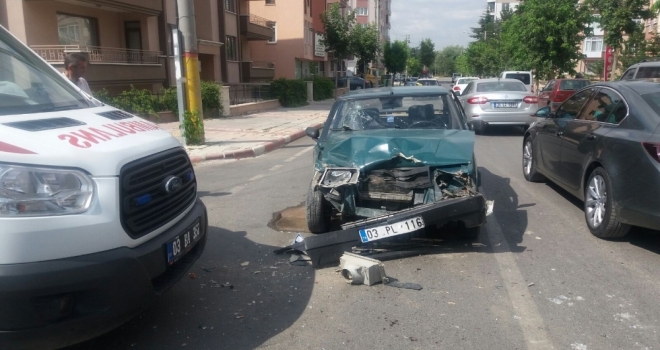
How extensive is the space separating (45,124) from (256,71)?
107 ft

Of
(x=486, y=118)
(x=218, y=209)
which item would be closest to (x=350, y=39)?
(x=486, y=118)

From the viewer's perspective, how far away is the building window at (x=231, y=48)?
32.5m

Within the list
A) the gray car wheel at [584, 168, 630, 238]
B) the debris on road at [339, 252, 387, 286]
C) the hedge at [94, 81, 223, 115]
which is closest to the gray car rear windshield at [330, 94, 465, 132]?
the gray car wheel at [584, 168, 630, 238]

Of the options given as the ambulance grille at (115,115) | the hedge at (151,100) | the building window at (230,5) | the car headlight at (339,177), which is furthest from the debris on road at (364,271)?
the building window at (230,5)

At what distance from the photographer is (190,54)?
12.5m

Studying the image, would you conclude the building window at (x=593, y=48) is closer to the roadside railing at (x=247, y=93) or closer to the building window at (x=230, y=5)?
the building window at (x=230, y=5)

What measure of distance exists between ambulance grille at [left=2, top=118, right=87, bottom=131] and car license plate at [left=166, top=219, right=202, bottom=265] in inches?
37.7

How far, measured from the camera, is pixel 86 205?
2.97 m

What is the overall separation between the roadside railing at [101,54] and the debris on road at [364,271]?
15200 mm

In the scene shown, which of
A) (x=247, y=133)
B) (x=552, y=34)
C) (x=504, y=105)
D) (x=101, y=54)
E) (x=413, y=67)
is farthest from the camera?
(x=413, y=67)

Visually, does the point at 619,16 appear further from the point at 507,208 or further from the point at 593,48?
the point at 593,48

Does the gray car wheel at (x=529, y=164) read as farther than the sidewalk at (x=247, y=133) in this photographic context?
No

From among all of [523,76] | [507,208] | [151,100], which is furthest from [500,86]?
[523,76]

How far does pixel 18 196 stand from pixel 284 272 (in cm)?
258
